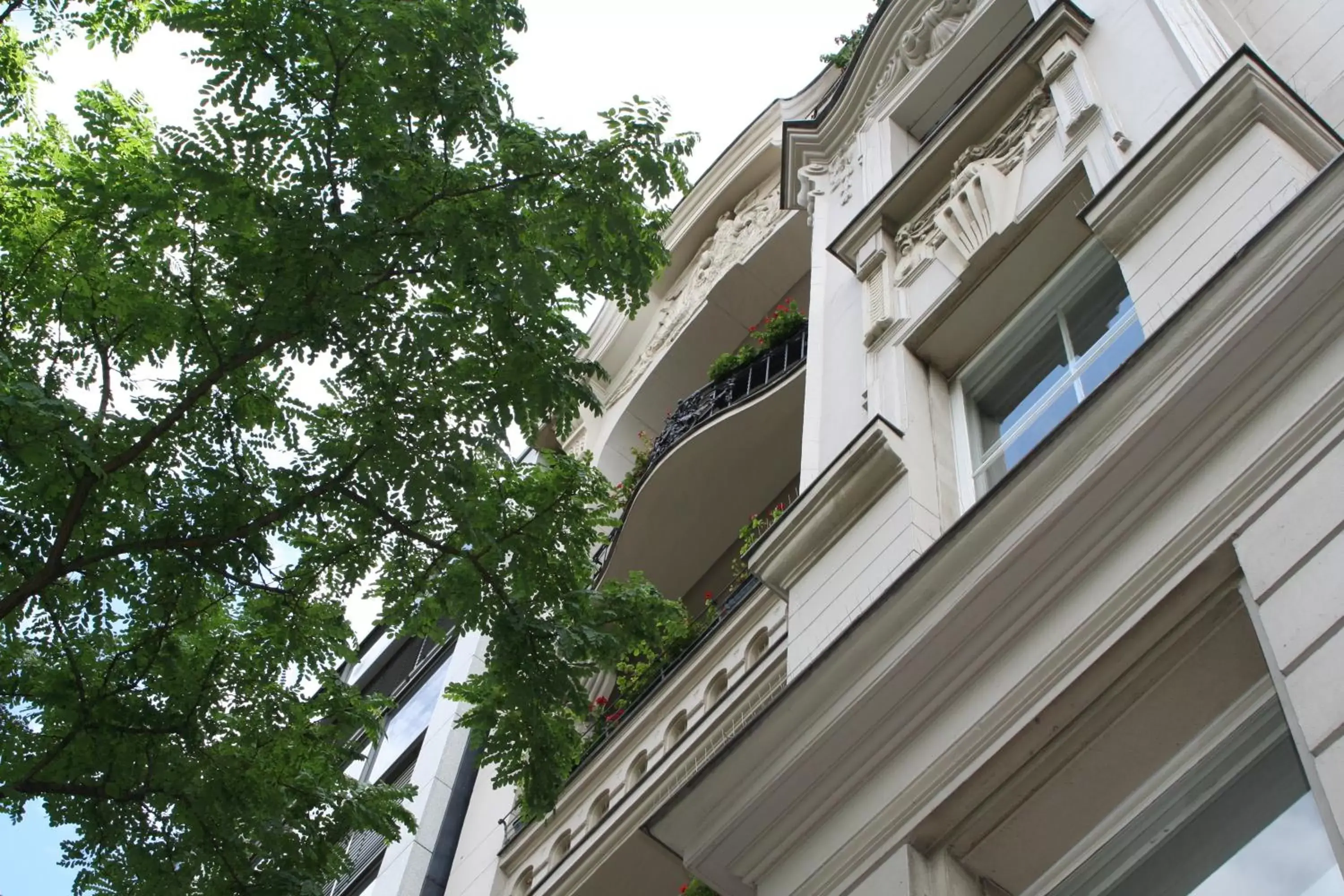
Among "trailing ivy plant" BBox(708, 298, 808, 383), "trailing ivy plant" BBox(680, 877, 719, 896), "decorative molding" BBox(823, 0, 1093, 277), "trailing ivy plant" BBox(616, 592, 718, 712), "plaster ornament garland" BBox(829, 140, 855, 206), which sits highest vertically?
"plaster ornament garland" BBox(829, 140, 855, 206)

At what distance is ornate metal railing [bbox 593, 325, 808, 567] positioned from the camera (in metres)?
15.3

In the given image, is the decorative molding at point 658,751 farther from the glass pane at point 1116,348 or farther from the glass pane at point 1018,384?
the glass pane at point 1116,348

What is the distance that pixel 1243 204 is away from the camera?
6.93m

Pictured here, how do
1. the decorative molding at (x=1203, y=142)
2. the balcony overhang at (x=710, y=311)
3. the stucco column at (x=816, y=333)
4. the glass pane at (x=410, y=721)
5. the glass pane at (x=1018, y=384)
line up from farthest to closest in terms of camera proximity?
the balcony overhang at (x=710, y=311) < the glass pane at (x=410, y=721) < the stucco column at (x=816, y=333) < the glass pane at (x=1018, y=384) < the decorative molding at (x=1203, y=142)

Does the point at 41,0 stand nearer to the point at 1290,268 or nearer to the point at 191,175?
the point at 191,175

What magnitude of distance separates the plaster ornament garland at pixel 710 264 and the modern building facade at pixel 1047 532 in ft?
17.9

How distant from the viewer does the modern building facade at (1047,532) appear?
5.31 meters

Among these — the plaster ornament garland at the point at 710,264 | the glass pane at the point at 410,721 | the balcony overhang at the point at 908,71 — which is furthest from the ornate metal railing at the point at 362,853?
the balcony overhang at the point at 908,71

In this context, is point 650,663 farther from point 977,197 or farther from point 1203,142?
point 1203,142

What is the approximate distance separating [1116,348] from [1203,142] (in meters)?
1.21

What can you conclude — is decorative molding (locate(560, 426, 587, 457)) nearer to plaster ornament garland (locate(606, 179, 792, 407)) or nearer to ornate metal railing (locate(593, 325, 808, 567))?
plaster ornament garland (locate(606, 179, 792, 407))

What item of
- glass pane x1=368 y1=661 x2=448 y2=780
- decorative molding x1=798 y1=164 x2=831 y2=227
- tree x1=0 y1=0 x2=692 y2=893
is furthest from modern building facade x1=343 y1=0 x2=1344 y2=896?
glass pane x1=368 y1=661 x2=448 y2=780

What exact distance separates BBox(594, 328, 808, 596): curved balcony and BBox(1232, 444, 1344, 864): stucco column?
978cm

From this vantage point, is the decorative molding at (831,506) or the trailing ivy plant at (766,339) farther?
the trailing ivy plant at (766,339)
